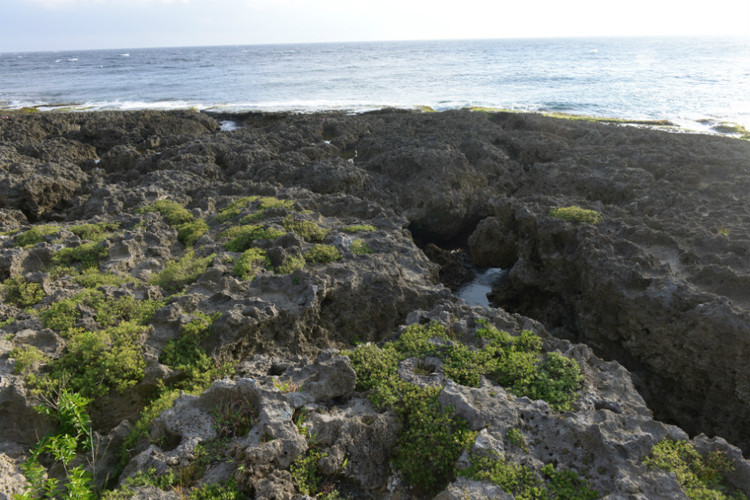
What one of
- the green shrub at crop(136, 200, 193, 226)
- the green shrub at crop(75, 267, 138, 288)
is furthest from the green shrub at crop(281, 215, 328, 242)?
the green shrub at crop(75, 267, 138, 288)

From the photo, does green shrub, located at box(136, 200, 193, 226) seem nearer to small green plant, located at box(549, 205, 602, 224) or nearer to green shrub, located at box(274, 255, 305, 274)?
green shrub, located at box(274, 255, 305, 274)

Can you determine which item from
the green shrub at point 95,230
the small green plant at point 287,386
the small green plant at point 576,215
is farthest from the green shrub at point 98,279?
the small green plant at point 576,215

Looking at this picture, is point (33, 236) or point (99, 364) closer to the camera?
point (99, 364)

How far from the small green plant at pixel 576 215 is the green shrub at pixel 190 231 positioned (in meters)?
11.0

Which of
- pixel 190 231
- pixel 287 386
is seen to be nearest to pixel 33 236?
pixel 190 231

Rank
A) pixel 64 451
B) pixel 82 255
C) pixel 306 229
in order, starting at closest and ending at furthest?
pixel 64 451, pixel 82 255, pixel 306 229

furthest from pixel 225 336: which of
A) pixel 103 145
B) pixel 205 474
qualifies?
pixel 103 145

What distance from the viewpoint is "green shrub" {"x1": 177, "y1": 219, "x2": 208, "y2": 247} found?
42.7 feet

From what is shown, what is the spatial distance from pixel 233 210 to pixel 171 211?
6.98 feet

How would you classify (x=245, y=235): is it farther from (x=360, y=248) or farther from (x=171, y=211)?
(x=171, y=211)

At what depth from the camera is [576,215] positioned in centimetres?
1354

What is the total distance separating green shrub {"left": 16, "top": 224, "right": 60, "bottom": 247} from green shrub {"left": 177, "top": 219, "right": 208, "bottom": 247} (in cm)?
335

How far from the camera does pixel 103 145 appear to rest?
2802 cm

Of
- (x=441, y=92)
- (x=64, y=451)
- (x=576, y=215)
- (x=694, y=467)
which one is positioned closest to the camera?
(x=694, y=467)
